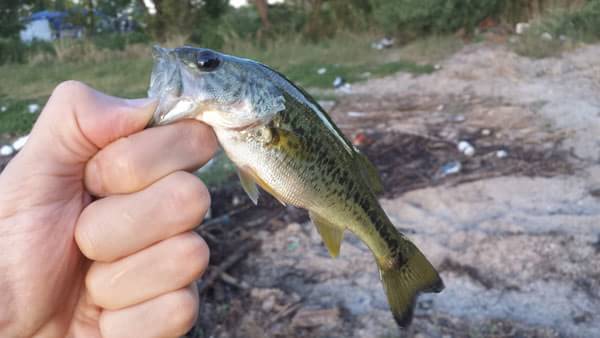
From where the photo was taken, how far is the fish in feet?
5.45


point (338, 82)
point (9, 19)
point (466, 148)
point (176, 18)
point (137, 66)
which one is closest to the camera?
point (466, 148)

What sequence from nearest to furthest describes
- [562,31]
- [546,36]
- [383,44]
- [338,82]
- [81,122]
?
[81,122]
[338,82]
[546,36]
[562,31]
[383,44]

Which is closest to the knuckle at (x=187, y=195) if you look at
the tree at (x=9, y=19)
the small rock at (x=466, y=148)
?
the small rock at (x=466, y=148)

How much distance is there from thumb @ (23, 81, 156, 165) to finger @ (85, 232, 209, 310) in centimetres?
39

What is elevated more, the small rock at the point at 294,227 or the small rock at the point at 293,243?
the small rock at the point at 294,227

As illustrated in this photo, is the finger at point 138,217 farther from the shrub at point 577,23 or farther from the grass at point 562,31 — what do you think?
the shrub at point 577,23

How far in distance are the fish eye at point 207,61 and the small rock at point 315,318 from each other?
93.9 inches

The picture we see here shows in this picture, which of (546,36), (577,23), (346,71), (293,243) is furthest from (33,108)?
(577,23)

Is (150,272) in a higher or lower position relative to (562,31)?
higher

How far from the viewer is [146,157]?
167 centimetres

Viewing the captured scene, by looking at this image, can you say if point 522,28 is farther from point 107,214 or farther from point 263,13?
point 107,214

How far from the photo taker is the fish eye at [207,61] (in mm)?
1665

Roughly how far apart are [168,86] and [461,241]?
11.1 ft

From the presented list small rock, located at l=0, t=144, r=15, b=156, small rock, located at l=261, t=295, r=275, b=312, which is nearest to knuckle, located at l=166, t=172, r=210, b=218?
small rock, located at l=261, t=295, r=275, b=312
